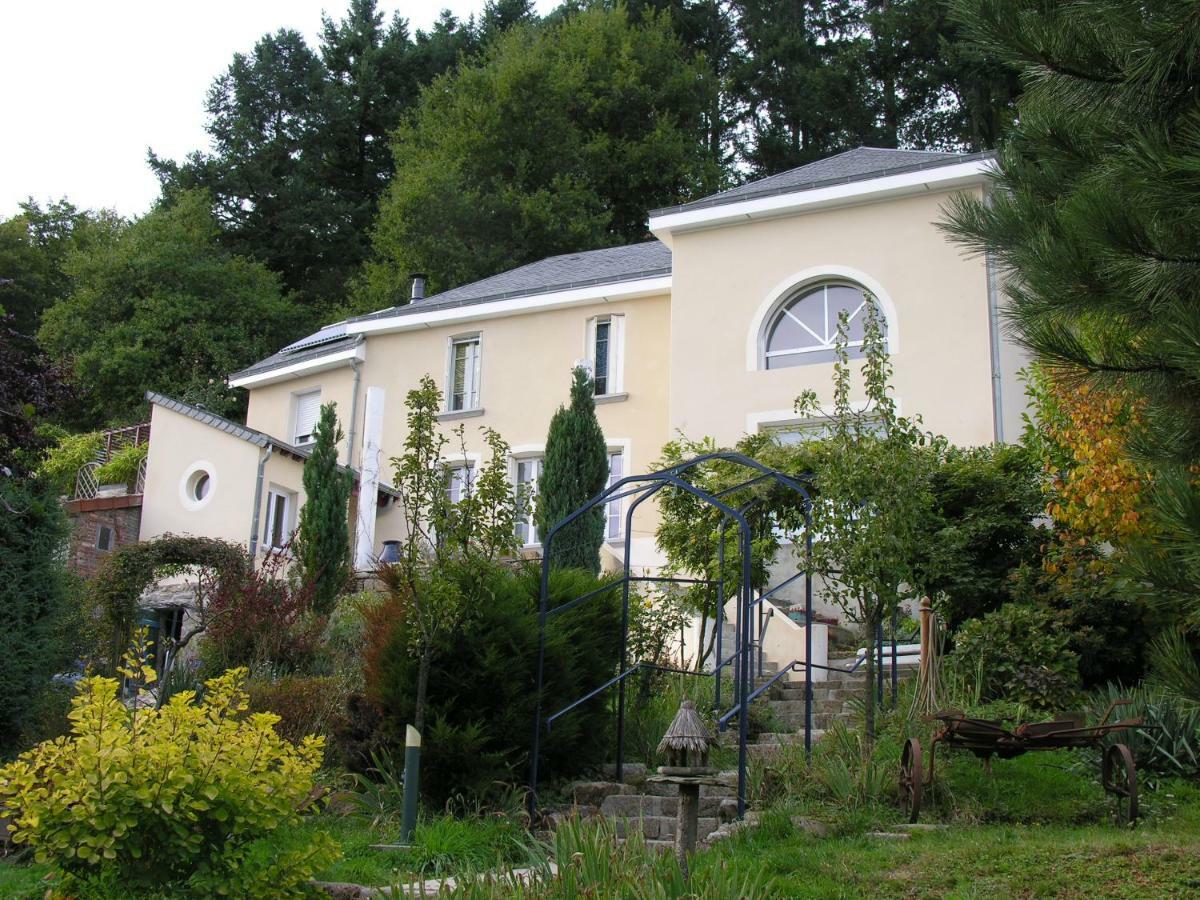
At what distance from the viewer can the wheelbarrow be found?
795 centimetres

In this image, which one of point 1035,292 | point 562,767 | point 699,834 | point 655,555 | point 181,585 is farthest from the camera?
point 181,585

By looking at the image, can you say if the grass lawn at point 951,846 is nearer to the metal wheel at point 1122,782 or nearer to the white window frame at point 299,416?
the metal wheel at point 1122,782

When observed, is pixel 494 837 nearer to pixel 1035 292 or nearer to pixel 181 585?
pixel 1035 292

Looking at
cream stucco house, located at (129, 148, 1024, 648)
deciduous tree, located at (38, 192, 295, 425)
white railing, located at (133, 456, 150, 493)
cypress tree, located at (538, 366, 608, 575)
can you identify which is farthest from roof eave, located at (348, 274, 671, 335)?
deciduous tree, located at (38, 192, 295, 425)

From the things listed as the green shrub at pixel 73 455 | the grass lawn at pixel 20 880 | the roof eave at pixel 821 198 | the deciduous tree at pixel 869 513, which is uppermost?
the roof eave at pixel 821 198

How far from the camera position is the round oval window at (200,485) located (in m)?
22.6

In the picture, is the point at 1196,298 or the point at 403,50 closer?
the point at 1196,298

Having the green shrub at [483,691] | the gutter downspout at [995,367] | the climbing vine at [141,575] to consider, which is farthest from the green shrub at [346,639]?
the gutter downspout at [995,367]

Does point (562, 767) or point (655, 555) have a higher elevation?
point (655, 555)

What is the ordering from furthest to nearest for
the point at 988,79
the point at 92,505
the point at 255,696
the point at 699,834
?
1. the point at 988,79
2. the point at 92,505
3. the point at 255,696
4. the point at 699,834

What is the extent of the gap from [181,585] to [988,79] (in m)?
22.5

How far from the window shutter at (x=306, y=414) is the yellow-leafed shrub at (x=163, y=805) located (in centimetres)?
1900

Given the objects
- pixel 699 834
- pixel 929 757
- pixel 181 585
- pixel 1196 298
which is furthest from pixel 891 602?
pixel 181 585

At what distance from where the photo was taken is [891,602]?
9.38 metres
